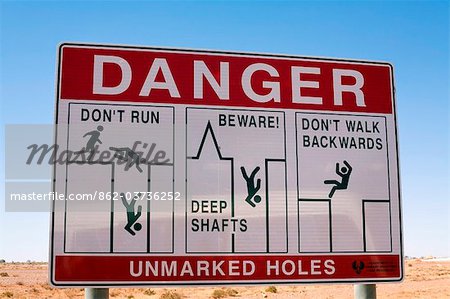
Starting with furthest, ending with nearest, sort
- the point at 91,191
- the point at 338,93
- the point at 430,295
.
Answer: the point at 430,295 < the point at 338,93 < the point at 91,191

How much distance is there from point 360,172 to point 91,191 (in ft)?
6.89

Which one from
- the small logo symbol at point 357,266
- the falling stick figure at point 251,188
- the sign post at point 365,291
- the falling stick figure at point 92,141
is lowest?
the sign post at point 365,291

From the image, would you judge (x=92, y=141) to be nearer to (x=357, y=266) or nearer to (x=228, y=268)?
(x=228, y=268)

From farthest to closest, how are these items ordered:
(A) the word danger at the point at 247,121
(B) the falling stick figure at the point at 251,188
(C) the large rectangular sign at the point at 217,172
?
(A) the word danger at the point at 247,121, (B) the falling stick figure at the point at 251,188, (C) the large rectangular sign at the point at 217,172

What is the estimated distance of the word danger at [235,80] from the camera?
166 inches

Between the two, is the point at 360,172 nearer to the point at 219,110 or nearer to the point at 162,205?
the point at 219,110

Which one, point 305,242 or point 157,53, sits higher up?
point 157,53

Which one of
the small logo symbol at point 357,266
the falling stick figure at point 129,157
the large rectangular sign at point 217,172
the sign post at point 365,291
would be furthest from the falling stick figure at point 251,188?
the sign post at point 365,291

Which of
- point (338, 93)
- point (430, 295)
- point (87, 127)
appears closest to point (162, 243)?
point (87, 127)

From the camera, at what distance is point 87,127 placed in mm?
4074

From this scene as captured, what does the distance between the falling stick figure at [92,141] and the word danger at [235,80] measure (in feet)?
0.98

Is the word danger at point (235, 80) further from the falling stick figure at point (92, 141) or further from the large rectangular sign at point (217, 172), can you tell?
the falling stick figure at point (92, 141)

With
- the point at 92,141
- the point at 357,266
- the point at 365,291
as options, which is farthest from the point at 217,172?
the point at 365,291

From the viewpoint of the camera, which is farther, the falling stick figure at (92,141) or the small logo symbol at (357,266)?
the small logo symbol at (357,266)
